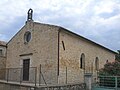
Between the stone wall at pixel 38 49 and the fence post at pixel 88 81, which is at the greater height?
the stone wall at pixel 38 49

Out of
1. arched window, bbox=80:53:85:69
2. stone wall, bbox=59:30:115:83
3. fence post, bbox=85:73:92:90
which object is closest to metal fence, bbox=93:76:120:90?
fence post, bbox=85:73:92:90

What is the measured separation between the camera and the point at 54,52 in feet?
67.3

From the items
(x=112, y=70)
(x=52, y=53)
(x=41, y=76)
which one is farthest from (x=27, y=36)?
(x=112, y=70)

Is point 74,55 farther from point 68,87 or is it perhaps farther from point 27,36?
point 27,36

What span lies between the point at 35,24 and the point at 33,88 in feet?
27.7

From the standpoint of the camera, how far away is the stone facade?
67.1ft

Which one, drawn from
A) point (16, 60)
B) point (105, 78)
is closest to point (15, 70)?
point (16, 60)

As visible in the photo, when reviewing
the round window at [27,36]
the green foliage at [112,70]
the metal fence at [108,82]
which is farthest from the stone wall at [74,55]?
the round window at [27,36]

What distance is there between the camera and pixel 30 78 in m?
21.9

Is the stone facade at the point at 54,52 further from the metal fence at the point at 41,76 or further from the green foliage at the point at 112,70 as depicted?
the green foliage at the point at 112,70

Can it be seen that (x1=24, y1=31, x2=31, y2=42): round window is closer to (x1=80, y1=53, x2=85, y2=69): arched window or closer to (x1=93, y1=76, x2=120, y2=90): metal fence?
(x1=80, y1=53, x2=85, y2=69): arched window

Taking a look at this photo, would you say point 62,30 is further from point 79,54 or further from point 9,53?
point 9,53

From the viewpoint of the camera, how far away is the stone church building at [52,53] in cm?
2048

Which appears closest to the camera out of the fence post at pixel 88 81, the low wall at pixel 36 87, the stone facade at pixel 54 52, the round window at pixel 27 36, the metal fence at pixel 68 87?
the metal fence at pixel 68 87
